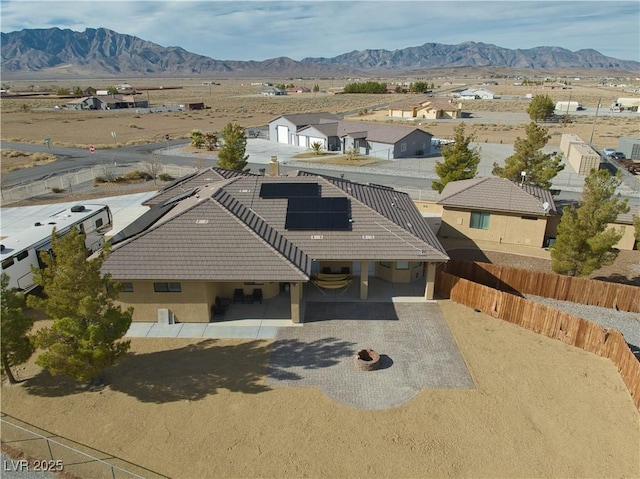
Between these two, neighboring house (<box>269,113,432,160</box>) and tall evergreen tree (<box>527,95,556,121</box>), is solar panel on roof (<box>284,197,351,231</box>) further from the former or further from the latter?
tall evergreen tree (<box>527,95,556,121</box>)

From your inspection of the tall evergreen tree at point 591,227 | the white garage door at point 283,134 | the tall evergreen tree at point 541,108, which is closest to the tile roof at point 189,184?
the tall evergreen tree at point 591,227

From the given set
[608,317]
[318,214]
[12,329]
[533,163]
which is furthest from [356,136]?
[12,329]

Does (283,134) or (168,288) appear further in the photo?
(283,134)

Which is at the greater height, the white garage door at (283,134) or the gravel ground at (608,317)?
the white garage door at (283,134)

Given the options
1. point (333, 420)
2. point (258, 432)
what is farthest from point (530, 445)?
point (258, 432)

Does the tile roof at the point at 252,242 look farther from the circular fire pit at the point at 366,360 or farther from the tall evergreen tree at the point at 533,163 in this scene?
the tall evergreen tree at the point at 533,163

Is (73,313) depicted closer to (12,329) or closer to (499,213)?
(12,329)

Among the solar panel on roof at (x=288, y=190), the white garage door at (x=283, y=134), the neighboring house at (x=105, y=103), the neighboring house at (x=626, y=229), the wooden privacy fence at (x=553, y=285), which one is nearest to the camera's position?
the wooden privacy fence at (x=553, y=285)
